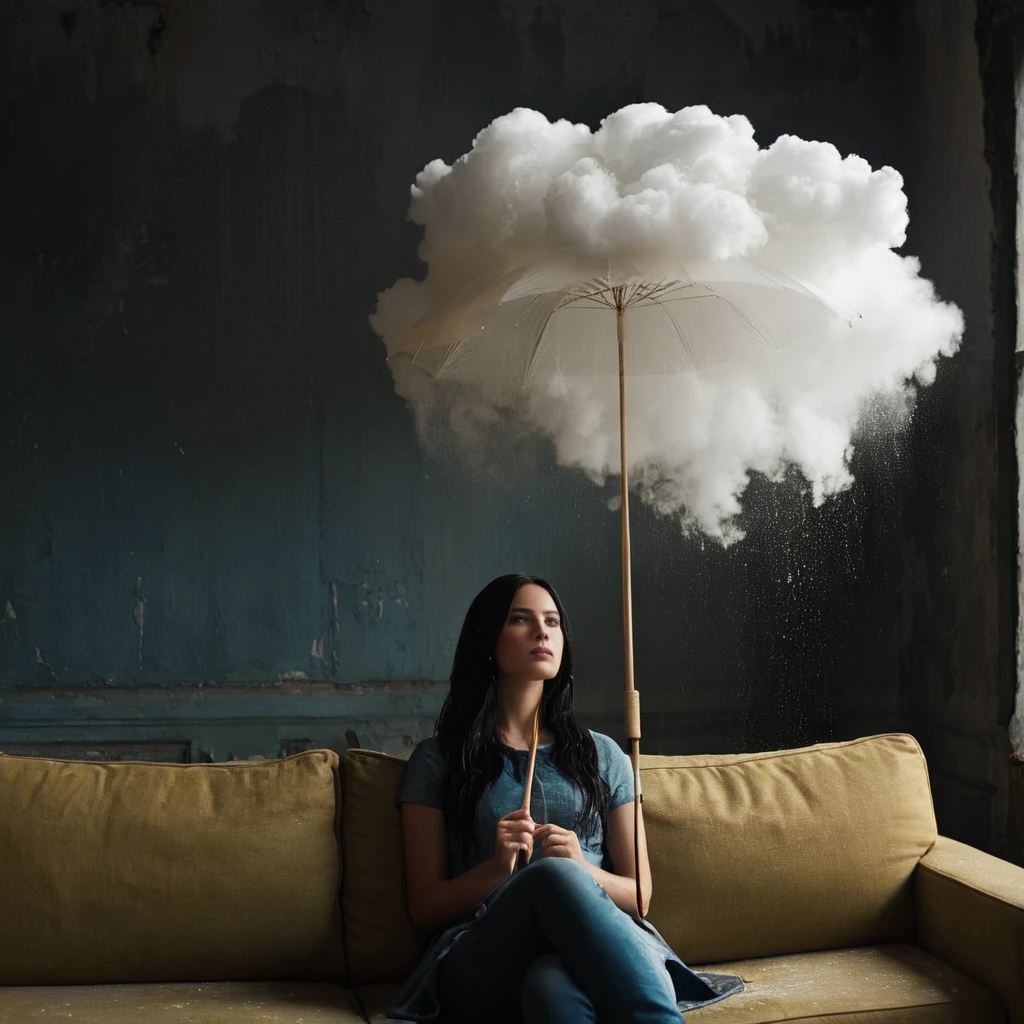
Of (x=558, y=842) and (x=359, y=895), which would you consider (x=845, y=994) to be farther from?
(x=359, y=895)

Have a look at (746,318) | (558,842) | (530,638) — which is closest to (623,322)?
Answer: (746,318)

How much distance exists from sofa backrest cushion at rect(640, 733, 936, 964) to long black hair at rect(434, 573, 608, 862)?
181mm

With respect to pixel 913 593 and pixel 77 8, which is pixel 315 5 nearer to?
pixel 77 8

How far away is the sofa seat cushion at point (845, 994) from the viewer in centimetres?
206

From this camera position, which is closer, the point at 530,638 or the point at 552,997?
the point at 552,997

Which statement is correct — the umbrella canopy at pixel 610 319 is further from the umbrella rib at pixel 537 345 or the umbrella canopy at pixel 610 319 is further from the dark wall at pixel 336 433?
the dark wall at pixel 336 433

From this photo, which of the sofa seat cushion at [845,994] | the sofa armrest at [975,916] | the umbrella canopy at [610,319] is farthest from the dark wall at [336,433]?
the sofa seat cushion at [845,994]

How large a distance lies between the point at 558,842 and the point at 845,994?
0.59m

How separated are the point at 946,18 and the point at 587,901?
2788mm

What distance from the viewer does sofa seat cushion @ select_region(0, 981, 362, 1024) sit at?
201 cm

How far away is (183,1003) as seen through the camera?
2.09 meters

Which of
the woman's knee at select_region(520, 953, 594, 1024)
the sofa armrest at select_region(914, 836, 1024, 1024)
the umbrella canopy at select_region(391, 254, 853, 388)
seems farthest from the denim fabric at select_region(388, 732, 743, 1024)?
the umbrella canopy at select_region(391, 254, 853, 388)

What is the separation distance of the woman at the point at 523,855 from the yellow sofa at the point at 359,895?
4.5 inches

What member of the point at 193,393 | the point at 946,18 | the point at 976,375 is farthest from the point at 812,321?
the point at 193,393
